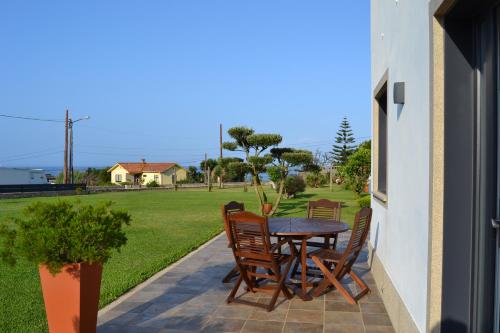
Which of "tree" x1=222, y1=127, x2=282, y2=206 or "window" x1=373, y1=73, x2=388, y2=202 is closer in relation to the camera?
"window" x1=373, y1=73, x2=388, y2=202

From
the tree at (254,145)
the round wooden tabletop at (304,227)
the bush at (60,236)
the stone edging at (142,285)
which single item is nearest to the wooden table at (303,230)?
the round wooden tabletop at (304,227)

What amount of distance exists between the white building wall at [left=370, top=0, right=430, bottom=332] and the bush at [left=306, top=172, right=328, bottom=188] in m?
27.2

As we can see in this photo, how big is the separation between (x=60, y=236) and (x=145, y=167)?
2546 inches

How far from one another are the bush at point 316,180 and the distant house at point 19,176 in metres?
30.0

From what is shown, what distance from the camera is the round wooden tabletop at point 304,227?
4570 millimetres

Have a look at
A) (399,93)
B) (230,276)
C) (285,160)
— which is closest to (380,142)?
(399,93)

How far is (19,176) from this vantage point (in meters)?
46.9

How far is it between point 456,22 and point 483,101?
499 millimetres

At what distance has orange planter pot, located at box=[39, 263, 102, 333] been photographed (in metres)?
3.10

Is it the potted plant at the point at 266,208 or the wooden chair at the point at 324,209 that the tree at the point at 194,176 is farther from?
the wooden chair at the point at 324,209

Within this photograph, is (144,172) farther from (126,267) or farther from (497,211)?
(497,211)

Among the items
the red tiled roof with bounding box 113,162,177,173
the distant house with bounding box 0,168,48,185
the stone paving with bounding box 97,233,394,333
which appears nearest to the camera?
the stone paving with bounding box 97,233,394,333

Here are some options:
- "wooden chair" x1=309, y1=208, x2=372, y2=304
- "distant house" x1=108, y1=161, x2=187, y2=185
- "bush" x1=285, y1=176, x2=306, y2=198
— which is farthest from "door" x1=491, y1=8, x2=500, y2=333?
"distant house" x1=108, y1=161, x2=187, y2=185

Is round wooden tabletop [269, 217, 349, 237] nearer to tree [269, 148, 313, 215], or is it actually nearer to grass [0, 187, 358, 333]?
grass [0, 187, 358, 333]
